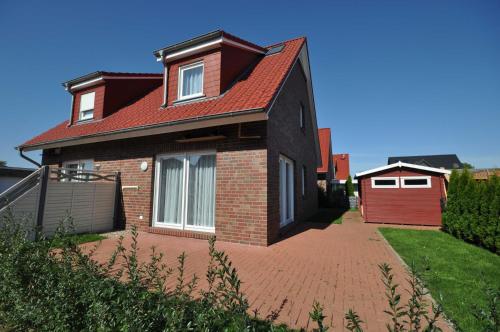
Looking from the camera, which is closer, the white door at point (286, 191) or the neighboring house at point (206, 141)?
the neighboring house at point (206, 141)

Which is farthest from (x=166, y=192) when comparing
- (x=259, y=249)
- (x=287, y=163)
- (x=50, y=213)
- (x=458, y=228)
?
(x=458, y=228)

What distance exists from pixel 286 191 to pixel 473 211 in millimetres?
6228

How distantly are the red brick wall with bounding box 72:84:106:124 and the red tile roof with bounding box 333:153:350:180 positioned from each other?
1160 inches

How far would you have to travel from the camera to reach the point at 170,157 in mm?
8633

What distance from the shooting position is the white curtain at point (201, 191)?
302 inches

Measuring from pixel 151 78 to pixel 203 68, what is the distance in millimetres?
6230

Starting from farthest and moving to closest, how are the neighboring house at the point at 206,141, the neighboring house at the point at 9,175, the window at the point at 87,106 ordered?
the neighboring house at the point at 9,175, the window at the point at 87,106, the neighboring house at the point at 206,141

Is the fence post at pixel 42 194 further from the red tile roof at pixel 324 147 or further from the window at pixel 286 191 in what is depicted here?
the red tile roof at pixel 324 147

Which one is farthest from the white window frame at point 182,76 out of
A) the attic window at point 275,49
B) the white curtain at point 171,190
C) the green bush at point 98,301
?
the green bush at point 98,301

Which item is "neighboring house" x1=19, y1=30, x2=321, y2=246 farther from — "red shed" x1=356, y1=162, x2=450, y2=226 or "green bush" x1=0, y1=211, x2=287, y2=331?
"green bush" x1=0, y1=211, x2=287, y2=331

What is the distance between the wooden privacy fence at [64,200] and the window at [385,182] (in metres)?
12.4

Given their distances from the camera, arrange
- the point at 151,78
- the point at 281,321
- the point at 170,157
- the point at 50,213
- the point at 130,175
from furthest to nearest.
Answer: the point at 151,78, the point at 130,175, the point at 170,157, the point at 50,213, the point at 281,321

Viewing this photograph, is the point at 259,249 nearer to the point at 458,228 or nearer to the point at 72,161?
the point at 458,228

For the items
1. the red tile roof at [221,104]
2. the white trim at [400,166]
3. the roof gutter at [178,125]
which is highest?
the red tile roof at [221,104]
